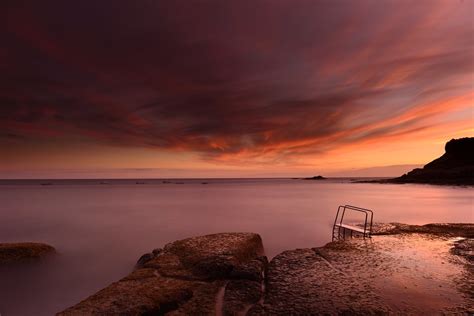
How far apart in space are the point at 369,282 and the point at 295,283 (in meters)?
2.04

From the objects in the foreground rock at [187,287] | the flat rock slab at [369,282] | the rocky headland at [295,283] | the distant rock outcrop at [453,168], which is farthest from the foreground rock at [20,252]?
the distant rock outcrop at [453,168]

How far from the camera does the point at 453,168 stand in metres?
118

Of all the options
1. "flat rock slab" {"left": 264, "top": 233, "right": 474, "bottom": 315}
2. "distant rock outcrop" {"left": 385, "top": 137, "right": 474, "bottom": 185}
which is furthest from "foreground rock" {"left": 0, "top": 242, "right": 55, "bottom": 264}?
"distant rock outcrop" {"left": 385, "top": 137, "right": 474, "bottom": 185}

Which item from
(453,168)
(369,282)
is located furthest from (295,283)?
(453,168)

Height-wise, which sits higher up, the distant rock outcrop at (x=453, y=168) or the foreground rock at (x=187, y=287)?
the distant rock outcrop at (x=453, y=168)

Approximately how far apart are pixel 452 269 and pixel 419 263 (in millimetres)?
956

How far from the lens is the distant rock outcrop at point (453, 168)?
105875 millimetres

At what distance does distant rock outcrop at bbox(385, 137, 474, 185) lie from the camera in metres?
106

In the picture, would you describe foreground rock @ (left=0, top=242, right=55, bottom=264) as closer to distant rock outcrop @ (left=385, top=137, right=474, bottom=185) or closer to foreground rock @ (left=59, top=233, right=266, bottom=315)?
foreground rock @ (left=59, top=233, right=266, bottom=315)

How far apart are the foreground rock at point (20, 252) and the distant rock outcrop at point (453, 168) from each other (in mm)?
123259

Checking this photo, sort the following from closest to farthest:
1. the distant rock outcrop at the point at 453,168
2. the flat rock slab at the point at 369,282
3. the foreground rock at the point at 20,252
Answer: the flat rock slab at the point at 369,282, the foreground rock at the point at 20,252, the distant rock outcrop at the point at 453,168

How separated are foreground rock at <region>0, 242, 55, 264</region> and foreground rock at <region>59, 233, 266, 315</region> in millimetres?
8145

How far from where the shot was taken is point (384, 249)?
1216cm

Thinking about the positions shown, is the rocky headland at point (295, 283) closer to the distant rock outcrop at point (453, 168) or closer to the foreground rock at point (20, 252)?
the foreground rock at point (20, 252)
